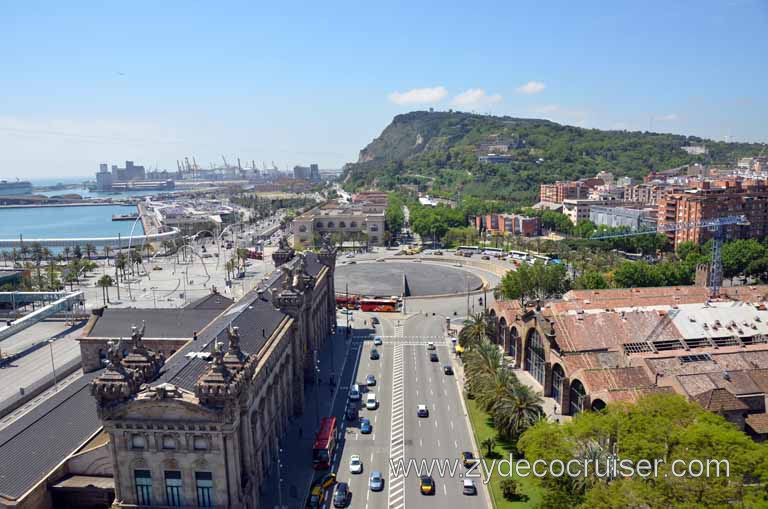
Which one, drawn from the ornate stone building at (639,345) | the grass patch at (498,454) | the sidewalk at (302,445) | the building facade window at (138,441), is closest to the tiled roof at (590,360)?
the ornate stone building at (639,345)

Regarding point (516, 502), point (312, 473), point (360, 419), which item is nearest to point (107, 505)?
point (312, 473)

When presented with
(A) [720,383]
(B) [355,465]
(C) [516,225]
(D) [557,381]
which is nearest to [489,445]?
(B) [355,465]

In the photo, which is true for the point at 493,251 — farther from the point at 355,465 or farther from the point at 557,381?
the point at 355,465

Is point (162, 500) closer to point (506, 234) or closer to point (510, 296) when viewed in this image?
point (510, 296)

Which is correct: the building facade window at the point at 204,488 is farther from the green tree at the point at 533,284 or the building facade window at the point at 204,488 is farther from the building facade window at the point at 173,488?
the green tree at the point at 533,284

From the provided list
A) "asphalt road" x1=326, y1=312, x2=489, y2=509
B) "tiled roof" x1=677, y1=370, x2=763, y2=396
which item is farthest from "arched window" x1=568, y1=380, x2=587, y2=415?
"asphalt road" x1=326, y1=312, x2=489, y2=509

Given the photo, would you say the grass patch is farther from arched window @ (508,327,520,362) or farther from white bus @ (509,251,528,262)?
white bus @ (509,251,528,262)
